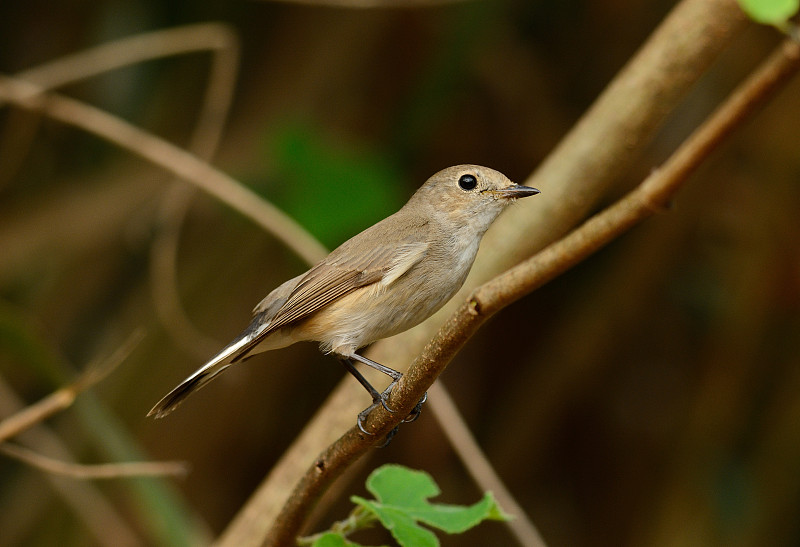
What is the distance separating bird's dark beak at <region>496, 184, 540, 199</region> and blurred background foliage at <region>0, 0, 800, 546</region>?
5.41 ft

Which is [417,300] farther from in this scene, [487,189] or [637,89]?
[637,89]

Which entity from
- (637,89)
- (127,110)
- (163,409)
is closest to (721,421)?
(637,89)

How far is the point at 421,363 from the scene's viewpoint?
5.02 ft

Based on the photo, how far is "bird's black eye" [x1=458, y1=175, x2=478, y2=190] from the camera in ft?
7.87

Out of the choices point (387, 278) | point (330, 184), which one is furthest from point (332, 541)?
point (330, 184)

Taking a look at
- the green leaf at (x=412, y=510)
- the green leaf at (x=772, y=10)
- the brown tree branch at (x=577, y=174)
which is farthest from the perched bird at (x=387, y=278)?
the green leaf at (x=772, y=10)

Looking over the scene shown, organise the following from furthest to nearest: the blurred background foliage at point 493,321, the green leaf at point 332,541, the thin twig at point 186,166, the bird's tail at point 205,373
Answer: the blurred background foliage at point 493,321, the thin twig at point 186,166, the bird's tail at point 205,373, the green leaf at point 332,541

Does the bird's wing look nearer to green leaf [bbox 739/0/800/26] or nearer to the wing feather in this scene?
the wing feather

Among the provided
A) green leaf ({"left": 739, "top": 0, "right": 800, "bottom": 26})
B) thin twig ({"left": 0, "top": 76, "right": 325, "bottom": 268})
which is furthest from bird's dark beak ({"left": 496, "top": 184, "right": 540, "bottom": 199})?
green leaf ({"left": 739, "top": 0, "right": 800, "bottom": 26})

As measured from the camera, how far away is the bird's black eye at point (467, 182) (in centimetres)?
240

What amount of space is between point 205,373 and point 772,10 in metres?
1.63

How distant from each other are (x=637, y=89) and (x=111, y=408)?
8.74 feet

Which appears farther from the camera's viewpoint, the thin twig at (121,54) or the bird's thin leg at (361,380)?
the thin twig at (121,54)

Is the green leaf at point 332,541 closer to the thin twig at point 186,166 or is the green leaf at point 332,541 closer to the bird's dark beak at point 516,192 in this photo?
the bird's dark beak at point 516,192
